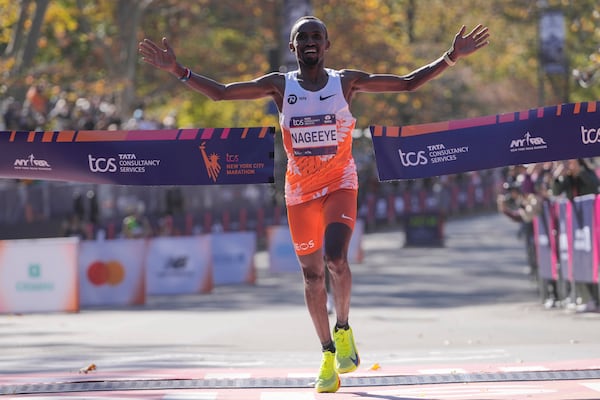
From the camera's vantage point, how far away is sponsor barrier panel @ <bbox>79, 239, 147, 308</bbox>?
22828 mm

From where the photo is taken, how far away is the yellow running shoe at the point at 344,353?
9.08m

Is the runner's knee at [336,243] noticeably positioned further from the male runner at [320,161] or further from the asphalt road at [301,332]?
the asphalt road at [301,332]

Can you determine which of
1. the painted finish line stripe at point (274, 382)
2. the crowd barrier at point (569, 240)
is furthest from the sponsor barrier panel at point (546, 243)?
the painted finish line stripe at point (274, 382)

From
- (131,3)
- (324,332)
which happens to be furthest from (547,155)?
(131,3)

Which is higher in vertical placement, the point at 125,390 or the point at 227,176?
the point at 227,176

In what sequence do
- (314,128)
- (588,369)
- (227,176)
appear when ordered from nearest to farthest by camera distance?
1. (314,128)
2. (588,369)
3. (227,176)

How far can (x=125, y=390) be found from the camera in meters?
9.30

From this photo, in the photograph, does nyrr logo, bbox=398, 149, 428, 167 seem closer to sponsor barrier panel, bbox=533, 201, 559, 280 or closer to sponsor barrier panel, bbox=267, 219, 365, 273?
sponsor barrier panel, bbox=533, 201, 559, 280

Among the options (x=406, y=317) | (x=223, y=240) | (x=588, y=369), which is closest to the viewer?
(x=588, y=369)

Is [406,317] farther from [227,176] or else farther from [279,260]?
[279,260]

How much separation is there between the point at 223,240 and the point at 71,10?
1708 cm

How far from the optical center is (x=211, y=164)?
34.4ft

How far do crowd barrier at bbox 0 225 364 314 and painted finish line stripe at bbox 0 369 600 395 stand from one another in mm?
11215

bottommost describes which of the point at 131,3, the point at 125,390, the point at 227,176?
the point at 125,390
